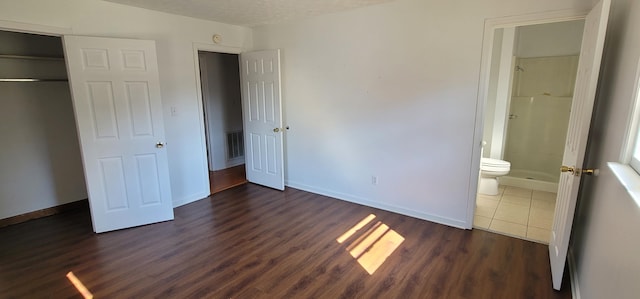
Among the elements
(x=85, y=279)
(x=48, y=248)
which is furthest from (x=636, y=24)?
(x=48, y=248)

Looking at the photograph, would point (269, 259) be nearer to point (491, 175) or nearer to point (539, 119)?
point (491, 175)

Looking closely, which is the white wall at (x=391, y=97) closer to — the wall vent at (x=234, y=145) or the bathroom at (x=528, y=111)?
the bathroom at (x=528, y=111)

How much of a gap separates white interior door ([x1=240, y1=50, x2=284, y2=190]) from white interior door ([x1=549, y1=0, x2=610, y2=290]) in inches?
119

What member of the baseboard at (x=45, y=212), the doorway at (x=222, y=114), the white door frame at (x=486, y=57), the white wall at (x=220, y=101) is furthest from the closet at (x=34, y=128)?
the white door frame at (x=486, y=57)

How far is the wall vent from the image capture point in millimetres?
5613

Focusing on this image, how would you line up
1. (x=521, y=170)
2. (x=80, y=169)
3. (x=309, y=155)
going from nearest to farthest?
(x=80, y=169) < (x=309, y=155) < (x=521, y=170)

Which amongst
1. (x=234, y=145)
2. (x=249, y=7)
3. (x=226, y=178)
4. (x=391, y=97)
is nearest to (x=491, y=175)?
(x=391, y=97)

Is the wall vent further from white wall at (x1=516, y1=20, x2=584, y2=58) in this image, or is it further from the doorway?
white wall at (x1=516, y1=20, x2=584, y2=58)

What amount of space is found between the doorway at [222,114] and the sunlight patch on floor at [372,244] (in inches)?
95.2

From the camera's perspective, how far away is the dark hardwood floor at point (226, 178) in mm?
4494

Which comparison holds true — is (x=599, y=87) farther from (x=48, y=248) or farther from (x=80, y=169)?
(x=80, y=169)

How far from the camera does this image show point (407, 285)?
2.25 meters

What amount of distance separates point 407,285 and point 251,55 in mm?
3394

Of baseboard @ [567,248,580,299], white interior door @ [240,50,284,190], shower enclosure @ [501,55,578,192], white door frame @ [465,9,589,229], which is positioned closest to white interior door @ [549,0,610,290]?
baseboard @ [567,248,580,299]
